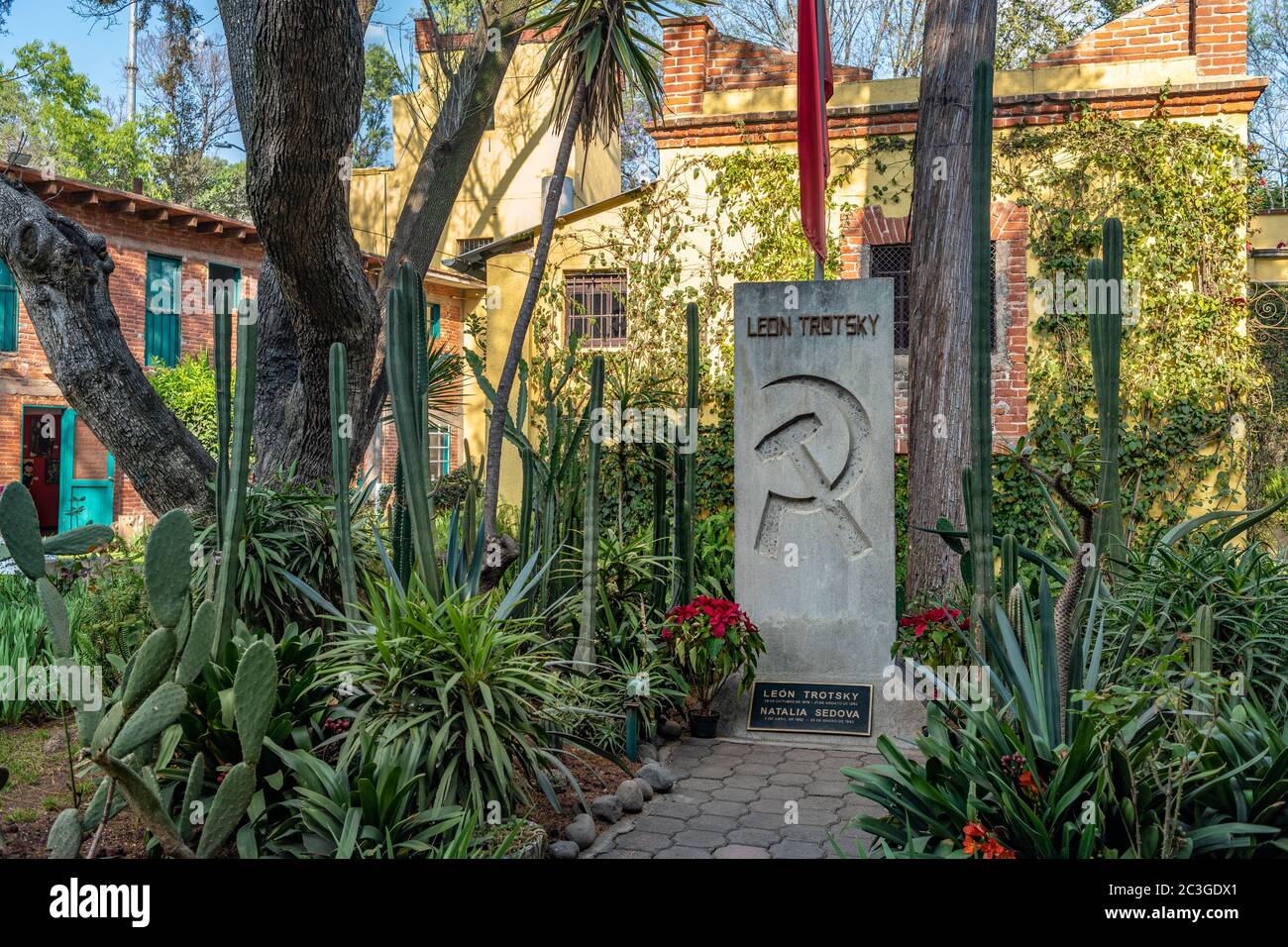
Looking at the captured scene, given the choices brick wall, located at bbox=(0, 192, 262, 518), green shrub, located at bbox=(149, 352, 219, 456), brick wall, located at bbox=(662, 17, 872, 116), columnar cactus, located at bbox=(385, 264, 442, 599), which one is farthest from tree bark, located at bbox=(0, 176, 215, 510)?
green shrub, located at bbox=(149, 352, 219, 456)

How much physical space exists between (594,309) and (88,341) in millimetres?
8154

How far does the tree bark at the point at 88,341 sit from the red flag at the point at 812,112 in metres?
4.26

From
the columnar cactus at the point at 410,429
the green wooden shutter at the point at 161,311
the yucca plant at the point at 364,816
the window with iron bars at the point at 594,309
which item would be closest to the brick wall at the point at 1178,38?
the window with iron bars at the point at 594,309

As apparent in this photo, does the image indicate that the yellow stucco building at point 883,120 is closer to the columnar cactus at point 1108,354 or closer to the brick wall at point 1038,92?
the brick wall at point 1038,92

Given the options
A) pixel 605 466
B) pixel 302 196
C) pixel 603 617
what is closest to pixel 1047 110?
pixel 605 466

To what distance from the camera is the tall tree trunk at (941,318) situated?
25.7 feet

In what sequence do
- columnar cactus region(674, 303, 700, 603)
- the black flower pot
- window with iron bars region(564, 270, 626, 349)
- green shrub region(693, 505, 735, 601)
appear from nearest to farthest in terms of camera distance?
the black flower pot → columnar cactus region(674, 303, 700, 603) → green shrub region(693, 505, 735, 601) → window with iron bars region(564, 270, 626, 349)

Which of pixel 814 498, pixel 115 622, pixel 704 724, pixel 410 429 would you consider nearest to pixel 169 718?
pixel 410 429

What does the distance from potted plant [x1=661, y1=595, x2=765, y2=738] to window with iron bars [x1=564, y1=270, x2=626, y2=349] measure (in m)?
6.79

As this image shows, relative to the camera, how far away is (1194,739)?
3.14 m

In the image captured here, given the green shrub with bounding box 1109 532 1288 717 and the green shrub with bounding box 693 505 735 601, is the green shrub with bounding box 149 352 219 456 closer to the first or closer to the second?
the green shrub with bounding box 693 505 735 601

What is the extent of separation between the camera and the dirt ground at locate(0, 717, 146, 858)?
374 cm
